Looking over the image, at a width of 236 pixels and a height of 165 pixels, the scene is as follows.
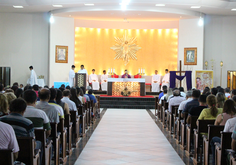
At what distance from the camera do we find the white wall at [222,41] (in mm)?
15797

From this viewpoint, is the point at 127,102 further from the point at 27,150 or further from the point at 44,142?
the point at 27,150

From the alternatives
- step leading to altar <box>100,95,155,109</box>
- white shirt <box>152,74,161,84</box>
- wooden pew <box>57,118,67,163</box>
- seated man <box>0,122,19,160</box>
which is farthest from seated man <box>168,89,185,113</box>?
white shirt <box>152,74,161,84</box>

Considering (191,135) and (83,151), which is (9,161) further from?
(191,135)

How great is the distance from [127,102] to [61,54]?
452cm

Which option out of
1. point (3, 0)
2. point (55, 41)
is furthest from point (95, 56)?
point (3, 0)

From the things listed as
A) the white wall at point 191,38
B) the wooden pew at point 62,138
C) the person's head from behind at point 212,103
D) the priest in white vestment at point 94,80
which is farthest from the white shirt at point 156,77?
the wooden pew at point 62,138

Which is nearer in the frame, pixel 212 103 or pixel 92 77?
pixel 212 103

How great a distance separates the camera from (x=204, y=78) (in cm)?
1462

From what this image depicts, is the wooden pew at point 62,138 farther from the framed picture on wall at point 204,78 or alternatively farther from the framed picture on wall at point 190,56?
the framed picture on wall at point 190,56

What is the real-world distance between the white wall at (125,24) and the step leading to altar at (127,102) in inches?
198

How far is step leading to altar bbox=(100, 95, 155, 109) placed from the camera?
43.5ft

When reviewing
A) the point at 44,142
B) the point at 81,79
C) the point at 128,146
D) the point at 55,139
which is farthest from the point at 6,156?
the point at 81,79

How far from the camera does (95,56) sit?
1748cm

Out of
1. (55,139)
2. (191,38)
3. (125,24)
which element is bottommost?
(55,139)
